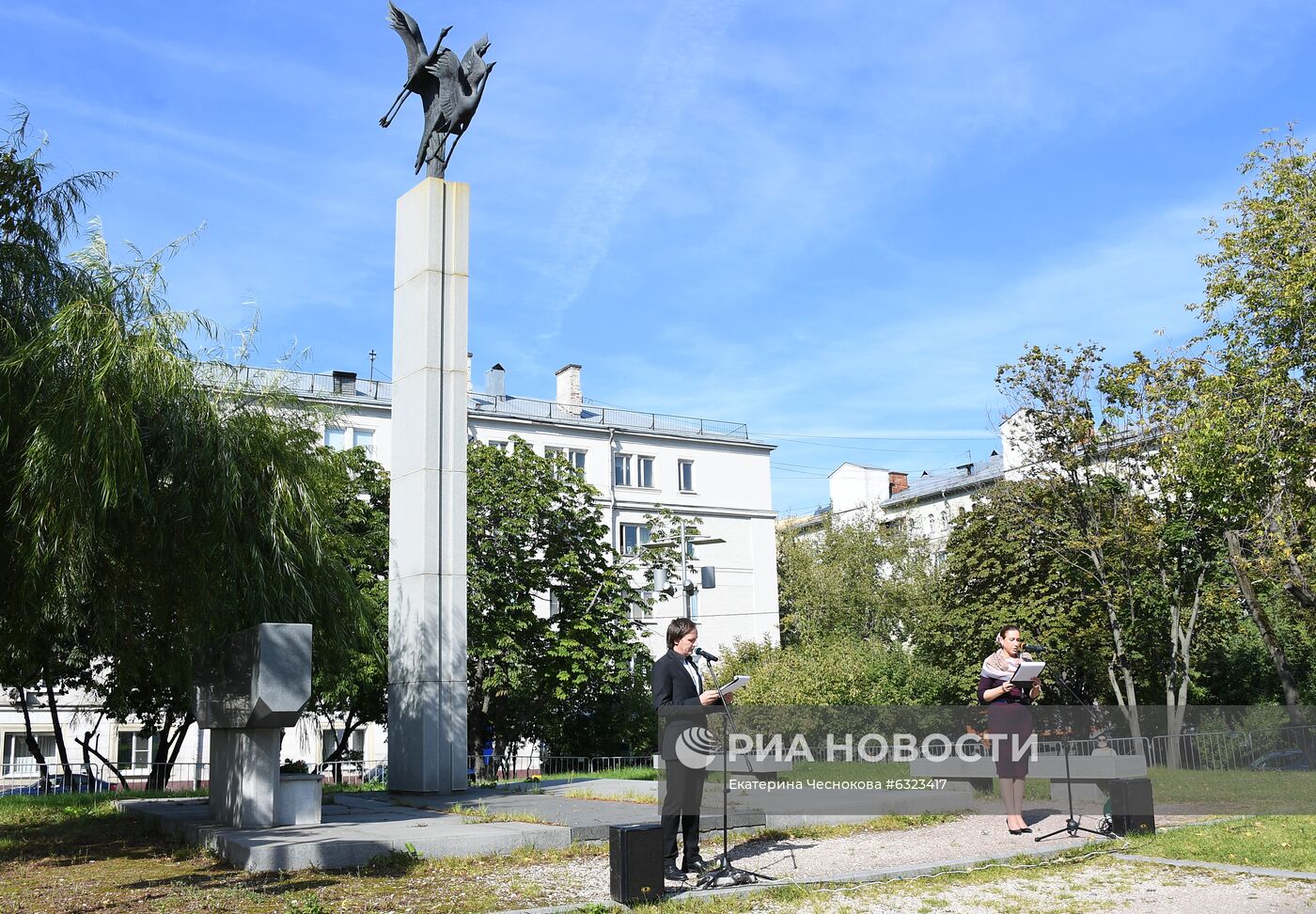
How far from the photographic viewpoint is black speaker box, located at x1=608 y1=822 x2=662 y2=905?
7453 mm

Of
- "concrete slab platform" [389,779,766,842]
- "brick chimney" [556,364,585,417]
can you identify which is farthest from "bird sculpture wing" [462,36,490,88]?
"brick chimney" [556,364,585,417]

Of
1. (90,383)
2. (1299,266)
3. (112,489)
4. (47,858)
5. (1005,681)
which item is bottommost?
(47,858)

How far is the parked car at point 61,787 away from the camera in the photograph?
20.9 metres

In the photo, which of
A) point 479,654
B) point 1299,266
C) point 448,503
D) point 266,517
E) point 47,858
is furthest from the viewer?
point 479,654

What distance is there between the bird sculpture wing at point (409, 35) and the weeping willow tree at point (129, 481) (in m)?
7.29

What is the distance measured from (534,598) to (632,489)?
20770 millimetres

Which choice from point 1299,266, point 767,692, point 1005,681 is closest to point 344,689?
point 767,692

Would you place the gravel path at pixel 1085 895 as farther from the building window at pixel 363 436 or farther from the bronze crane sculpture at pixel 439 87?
the building window at pixel 363 436

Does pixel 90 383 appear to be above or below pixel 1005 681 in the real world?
above

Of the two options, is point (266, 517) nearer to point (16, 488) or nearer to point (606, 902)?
point (16, 488)

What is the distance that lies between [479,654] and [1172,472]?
16.2 meters

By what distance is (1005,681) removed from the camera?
10.1 metres

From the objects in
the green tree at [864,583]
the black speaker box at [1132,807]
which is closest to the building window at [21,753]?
the green tree at [864,583]

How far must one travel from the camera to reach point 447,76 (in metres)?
18.2
